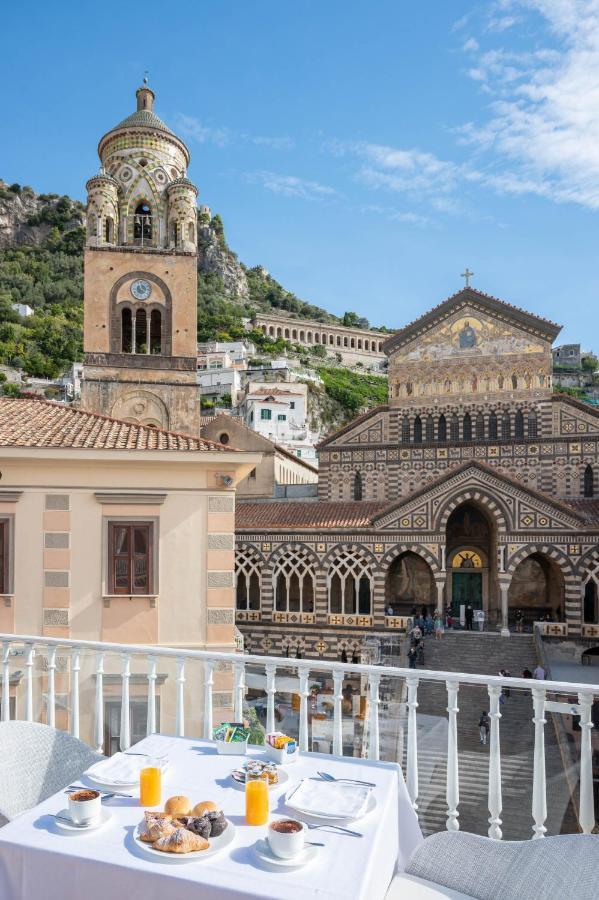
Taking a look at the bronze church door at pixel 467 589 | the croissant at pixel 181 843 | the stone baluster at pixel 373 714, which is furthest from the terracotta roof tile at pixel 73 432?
the bronze church door at pixel 467 589

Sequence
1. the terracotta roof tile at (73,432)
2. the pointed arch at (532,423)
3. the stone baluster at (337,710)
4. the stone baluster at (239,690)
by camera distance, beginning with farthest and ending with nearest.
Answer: the pointed arch at (532,423) → the terracotta roof tile at (73,432) → the stone baluster at (239,690) → the stone baluster at (337,710)

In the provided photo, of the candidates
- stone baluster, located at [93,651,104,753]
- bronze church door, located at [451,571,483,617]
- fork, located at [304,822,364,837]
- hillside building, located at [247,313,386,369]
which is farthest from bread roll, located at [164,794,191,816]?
hillside building, located at [247,313,386,369]

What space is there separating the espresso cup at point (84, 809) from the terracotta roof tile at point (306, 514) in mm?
21576

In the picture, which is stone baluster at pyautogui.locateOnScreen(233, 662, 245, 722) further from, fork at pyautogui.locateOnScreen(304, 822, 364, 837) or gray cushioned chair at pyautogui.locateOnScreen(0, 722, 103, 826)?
fork at pyautogui.locateOnScreen(304, 822, 364, 837)

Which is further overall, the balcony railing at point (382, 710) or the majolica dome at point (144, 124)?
the majolica dome at point (144, 124)

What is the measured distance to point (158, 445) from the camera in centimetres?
1082

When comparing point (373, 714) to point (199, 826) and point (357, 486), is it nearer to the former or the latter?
point (199, 826)

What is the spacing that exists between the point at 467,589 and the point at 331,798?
2465 centimetres

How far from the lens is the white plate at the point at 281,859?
2516 mm

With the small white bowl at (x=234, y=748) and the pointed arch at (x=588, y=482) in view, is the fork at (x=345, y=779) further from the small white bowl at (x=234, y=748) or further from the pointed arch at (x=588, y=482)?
the pointed arch at (x=588, y=482)

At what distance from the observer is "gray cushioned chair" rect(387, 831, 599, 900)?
2740 millimetres

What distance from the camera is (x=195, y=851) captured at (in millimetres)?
2588

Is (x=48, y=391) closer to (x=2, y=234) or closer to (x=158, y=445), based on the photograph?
(x=2, y=234)

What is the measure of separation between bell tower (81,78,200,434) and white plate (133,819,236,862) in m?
22.5
